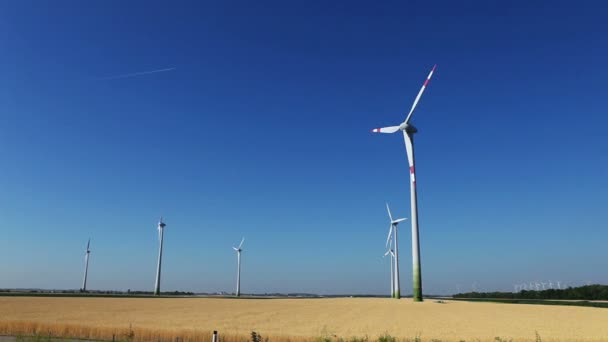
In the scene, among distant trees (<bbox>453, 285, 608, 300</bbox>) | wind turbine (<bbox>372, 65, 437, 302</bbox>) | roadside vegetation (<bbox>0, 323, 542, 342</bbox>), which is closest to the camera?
roadside vegetation (<bbox>0, 323, 542, 342</bbox>)

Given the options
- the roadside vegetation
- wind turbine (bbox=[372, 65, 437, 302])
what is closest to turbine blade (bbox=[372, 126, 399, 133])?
wind turbine (bbox=[372, 65, 437, 302])

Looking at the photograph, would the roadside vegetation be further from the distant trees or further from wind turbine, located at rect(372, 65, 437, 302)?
the distant trees

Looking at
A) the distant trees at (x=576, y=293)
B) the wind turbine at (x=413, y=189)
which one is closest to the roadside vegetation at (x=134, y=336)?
the wind turbine at (x=413, y=189)

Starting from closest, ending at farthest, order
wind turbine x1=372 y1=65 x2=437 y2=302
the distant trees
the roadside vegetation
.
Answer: the roadside vegetation → wind turbine x1=372 y1=65 x2=437 y2=302 → the distant trees

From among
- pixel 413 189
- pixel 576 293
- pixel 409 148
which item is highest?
pixel 409 148

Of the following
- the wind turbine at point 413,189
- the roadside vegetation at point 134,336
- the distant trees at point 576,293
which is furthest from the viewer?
the distant trees at point 576,293

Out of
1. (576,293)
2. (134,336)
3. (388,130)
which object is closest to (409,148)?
(388,130)

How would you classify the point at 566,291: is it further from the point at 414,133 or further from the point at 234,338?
the point at 234,338

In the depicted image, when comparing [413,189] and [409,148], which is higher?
[409,148]

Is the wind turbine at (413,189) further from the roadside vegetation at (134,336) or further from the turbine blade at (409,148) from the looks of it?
the roadside vegetation at (134,336)

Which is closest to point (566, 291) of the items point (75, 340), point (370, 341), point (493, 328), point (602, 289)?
point (602, 289)

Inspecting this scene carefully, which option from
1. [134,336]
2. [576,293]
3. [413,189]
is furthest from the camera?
[576,293]

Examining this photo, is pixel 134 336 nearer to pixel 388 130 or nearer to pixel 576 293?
pixel 388 130

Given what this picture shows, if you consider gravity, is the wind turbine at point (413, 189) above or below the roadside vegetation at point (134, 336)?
above
